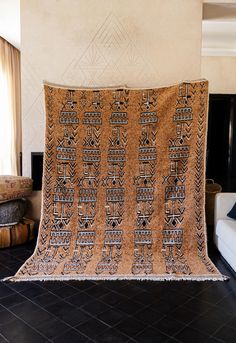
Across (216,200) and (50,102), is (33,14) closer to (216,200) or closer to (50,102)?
(50,102)

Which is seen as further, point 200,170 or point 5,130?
point 5,130

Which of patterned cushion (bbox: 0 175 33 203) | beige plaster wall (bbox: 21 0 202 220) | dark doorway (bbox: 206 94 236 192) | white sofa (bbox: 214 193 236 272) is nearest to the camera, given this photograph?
white sofa (bbox: 214 193 236 272)

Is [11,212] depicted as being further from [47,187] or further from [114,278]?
[114,278]

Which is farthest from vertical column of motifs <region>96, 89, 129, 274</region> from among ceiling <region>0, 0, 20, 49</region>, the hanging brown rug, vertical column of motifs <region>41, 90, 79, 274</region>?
ceiling <region>0, 0, 20, 49</region>

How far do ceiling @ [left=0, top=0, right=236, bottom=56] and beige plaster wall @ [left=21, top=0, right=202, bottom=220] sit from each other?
1.12 ft

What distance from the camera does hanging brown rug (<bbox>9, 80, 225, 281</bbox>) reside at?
2.75 m

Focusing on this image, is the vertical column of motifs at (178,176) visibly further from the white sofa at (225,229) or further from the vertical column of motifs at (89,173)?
the vertical column of motifs at (89,173)

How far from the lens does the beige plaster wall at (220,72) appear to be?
18.6 ft

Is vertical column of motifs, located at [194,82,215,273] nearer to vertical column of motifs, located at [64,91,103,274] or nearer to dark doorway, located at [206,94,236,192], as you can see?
vertical column of motifs, located at [64,91,103,274]

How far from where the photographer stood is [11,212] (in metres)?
3.01

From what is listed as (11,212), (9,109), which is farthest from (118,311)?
(9,109)

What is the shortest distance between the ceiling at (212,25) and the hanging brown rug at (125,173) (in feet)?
4.07

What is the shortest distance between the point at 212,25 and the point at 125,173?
2902 millimetres

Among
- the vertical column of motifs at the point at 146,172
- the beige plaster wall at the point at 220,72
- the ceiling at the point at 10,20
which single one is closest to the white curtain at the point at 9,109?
the ceiling at the point at 10,20
